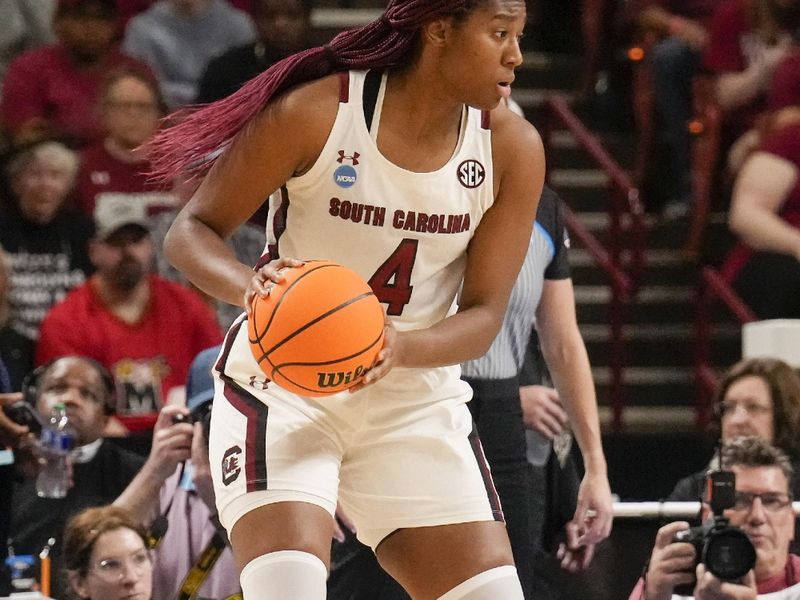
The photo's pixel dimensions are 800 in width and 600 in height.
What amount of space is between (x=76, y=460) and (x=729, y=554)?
2.06 m

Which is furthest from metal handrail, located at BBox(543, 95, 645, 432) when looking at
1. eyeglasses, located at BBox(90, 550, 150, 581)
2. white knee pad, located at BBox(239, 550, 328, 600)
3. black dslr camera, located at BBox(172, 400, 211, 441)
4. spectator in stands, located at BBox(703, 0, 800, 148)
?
white knee pad, located at BBox(239, 550, 328, 600)

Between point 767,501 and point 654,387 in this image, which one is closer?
point 767,501

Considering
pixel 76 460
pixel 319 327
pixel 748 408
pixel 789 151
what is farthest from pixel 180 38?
pixel 319 327

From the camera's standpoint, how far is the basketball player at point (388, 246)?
3.10 meters

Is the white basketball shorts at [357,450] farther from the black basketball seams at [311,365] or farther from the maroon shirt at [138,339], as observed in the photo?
the maroon shirt at [138,339]

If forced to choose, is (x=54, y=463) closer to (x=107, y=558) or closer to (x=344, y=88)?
(x=107, y=558)

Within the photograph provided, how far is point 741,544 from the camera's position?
4066 mm

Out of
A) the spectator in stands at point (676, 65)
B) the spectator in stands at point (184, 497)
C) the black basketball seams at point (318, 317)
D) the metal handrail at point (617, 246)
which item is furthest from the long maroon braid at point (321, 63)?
the spectator in stands at point (676, 65)

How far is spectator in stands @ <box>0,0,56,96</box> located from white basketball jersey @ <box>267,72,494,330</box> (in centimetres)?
513

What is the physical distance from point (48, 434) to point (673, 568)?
186 cm

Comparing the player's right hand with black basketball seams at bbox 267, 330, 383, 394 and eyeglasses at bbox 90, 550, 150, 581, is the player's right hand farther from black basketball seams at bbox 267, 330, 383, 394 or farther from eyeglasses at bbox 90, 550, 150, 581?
eyeglasses at bbox 90, 550, 150, 581

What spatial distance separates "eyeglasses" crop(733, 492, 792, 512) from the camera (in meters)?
4.41

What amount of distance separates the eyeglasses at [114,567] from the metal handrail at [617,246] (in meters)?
3.39

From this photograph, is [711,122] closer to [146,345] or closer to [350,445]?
[146,345]
